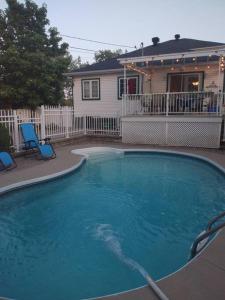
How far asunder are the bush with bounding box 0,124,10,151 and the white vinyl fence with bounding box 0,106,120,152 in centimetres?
46

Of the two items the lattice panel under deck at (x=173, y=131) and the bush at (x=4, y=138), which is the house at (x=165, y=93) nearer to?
the lattice panel under deck at (x=173, y=131)

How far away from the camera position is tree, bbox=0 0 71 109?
16438 millimetres

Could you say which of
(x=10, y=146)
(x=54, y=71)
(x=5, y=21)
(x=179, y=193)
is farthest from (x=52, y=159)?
(x=5, y=21)

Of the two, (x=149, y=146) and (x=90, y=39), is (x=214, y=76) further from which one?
(x=90, y=39)

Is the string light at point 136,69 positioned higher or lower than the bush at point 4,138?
higher

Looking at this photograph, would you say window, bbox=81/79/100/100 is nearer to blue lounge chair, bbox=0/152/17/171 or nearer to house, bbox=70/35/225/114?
house, bbox=70/35/225/114

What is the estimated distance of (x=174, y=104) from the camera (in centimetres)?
1235

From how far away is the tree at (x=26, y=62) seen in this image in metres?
16.4

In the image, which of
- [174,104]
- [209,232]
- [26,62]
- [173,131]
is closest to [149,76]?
[174,104]

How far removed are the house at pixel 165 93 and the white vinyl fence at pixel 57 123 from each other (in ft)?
4.71

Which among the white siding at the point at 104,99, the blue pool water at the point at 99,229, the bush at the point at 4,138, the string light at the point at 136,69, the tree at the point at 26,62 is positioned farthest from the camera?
the tree at the point at 26,62

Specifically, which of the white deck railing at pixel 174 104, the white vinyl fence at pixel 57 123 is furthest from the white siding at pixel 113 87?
the white deck railing at pixel 174 104

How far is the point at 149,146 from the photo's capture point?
12.2 m

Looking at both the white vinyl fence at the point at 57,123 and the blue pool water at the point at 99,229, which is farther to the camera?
the white vinyl fence at the point at 57,123
